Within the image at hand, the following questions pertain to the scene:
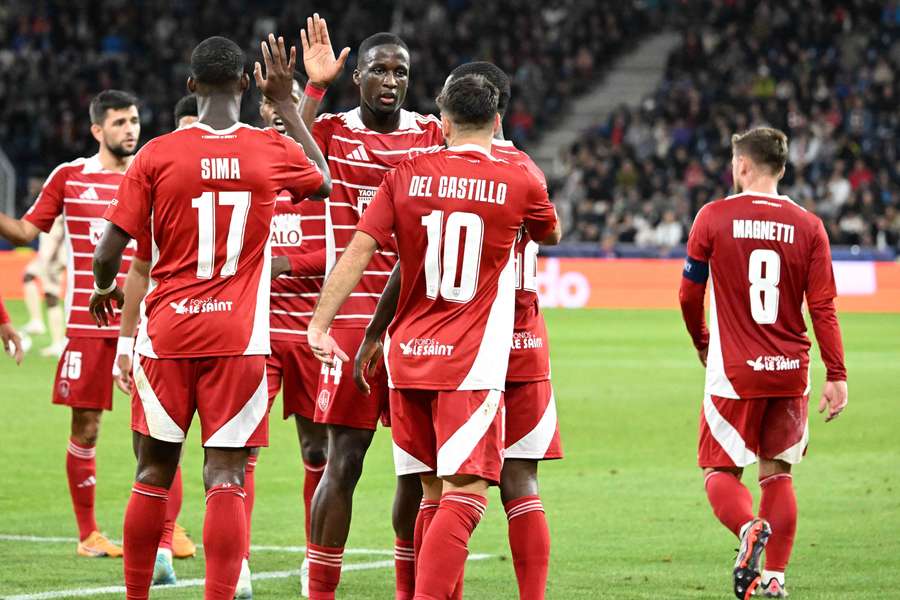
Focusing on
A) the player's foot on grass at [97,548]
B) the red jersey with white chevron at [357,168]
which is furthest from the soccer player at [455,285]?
the player's foot on grass at [97,548]

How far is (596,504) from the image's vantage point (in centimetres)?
1031

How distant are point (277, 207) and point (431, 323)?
2.27 metres

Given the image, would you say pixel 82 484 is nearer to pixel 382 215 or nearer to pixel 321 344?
pixel 321 344

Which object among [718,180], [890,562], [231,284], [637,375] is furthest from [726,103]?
[231,284]

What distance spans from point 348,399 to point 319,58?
4.90 ft

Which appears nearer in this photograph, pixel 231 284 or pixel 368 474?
pixel 231 284

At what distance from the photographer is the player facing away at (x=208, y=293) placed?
615 cm

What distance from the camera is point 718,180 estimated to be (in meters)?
32.8

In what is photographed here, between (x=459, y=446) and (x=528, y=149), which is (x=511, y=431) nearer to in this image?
(x=459, y=446)

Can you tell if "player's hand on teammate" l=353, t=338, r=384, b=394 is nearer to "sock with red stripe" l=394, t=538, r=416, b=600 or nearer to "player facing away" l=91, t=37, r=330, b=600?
"player facing away" l=91, t=37, r=330, b=600

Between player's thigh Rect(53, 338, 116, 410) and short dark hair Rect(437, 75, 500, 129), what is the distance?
3.45 m

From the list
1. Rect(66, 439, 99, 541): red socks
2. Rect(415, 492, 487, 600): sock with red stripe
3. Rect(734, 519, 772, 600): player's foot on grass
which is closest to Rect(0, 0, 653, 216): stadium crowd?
Rect(66, 439, 99, 541): red socks

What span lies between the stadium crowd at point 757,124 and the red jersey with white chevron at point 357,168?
2350 cm

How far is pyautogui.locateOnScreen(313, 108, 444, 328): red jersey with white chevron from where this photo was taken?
22.8ft
